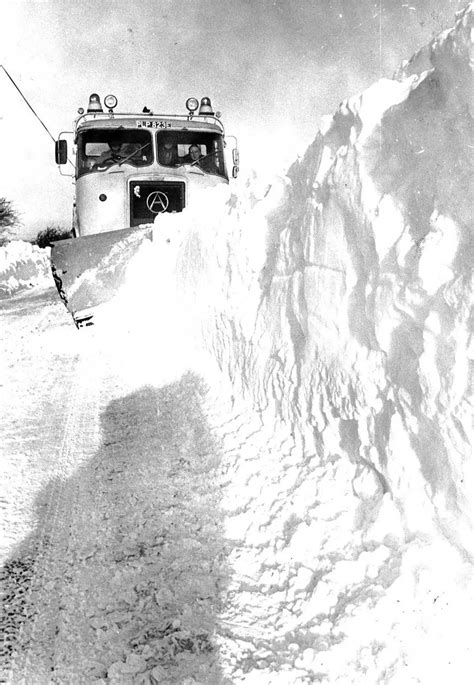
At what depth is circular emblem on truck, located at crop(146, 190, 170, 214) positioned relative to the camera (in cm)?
950

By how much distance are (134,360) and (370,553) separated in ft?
14.4

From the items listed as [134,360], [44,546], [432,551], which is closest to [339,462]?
[432,551]

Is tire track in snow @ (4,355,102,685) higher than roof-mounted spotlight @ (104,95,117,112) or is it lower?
lower

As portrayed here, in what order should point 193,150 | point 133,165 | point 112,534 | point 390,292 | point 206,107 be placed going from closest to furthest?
point 390,292
point 112,534
point 133,165
point 193,150
point 206,107

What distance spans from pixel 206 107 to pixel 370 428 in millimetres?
9061

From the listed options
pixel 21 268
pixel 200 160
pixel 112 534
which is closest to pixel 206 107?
pixel 200 160

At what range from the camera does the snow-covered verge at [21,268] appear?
734 inches

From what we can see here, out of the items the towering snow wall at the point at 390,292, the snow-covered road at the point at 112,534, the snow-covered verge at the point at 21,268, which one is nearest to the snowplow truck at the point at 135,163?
the snow-covered road at the point at 112,534

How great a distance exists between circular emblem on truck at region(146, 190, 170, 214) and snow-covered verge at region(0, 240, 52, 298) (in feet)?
29.6

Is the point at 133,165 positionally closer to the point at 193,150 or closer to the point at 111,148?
the point at 111,148

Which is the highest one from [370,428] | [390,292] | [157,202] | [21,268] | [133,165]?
[133,165]

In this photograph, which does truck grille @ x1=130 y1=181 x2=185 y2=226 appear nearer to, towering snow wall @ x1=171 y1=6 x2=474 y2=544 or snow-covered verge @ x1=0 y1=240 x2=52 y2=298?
towering snow wall @ x1=171 y1=6 x2=474 y2=544

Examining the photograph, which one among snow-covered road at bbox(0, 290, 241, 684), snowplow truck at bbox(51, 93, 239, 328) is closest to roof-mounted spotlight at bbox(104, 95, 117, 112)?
snowplow truck at bbox(51, 93, 239, 328)

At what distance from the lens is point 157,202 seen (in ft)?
31.4
